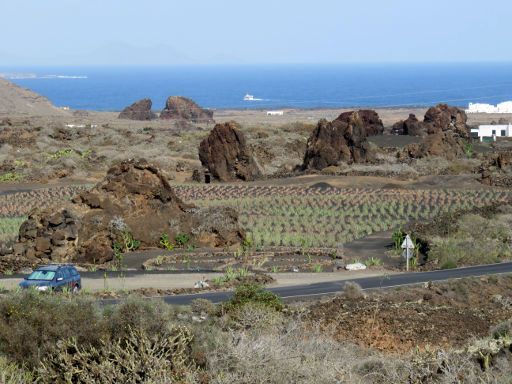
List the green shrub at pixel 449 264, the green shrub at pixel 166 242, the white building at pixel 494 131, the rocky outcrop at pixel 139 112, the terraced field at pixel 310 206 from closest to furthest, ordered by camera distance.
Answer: the green shrub at pixel 449 264 → the green shrub at pixel 166 242 → the terraced field at pixel 310 206 → the white building at pixel 494 131 → the rocky outcrop at pixel 139 112

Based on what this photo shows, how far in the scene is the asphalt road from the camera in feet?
90.1

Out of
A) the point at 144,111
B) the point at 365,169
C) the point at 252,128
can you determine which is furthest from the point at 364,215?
the point at 144,111

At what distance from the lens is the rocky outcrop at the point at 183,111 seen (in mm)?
146125

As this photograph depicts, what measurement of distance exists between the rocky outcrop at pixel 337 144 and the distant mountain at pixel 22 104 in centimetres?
7562

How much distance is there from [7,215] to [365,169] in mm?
27850

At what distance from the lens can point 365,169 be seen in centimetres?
7156

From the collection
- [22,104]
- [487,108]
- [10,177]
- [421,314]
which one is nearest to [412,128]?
[10,177]

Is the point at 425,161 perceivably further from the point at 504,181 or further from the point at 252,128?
the point at 252,128

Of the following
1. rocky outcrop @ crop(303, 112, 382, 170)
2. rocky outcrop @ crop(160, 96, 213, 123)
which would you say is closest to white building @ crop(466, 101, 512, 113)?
rocky outcrop @ crop(160, 96, 213, 123)

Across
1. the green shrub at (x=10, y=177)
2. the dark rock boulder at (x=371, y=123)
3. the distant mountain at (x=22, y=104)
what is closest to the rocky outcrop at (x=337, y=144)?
the green shrub at (x=10, y=177)

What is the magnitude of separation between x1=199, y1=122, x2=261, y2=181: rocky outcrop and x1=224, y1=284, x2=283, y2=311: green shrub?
46082 mm

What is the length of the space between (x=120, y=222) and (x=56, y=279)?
11.3m

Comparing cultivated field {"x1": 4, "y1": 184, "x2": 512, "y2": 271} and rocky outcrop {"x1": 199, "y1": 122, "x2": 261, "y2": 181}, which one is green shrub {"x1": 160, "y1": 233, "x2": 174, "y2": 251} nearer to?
A: cultivated field {"x1": 4, "y1": 184, "x2": 512, "y2": 271}

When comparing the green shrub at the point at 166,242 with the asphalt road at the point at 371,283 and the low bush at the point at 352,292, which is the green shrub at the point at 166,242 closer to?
the asphalt road at the point at 371,283
